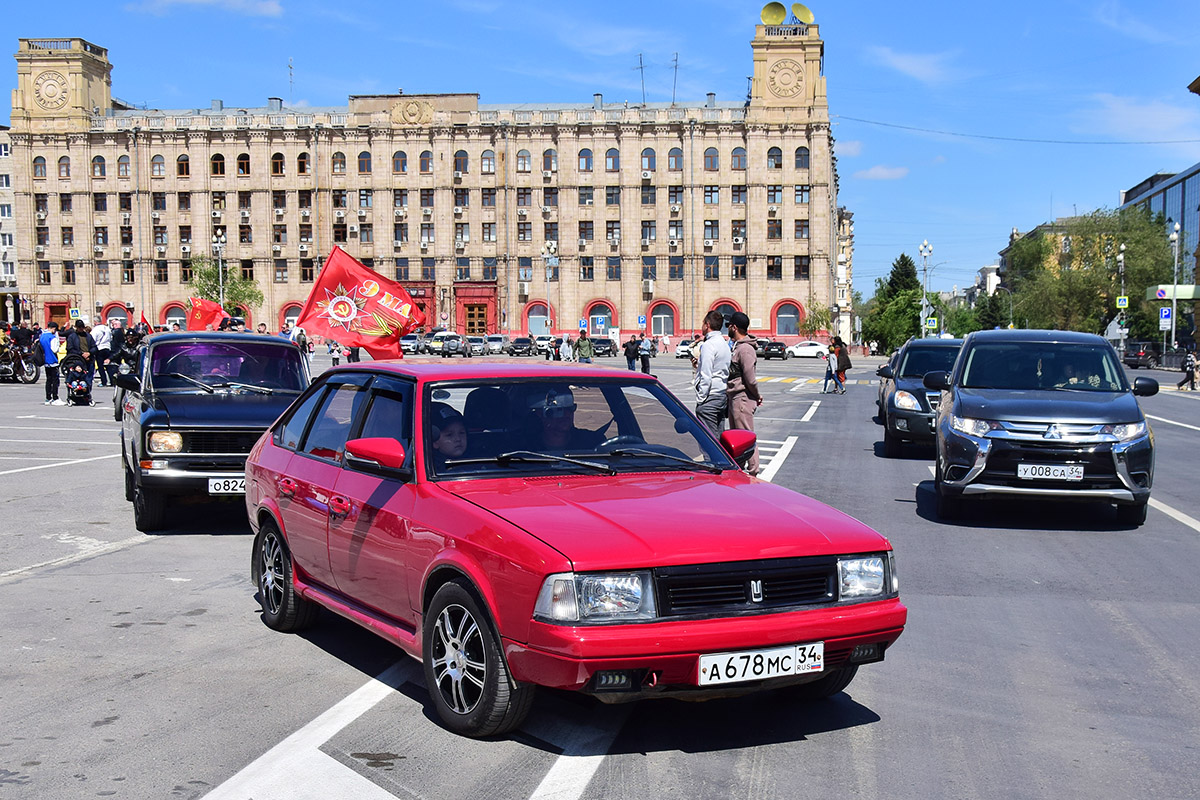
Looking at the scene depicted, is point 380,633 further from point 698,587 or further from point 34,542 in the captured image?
point 34,542

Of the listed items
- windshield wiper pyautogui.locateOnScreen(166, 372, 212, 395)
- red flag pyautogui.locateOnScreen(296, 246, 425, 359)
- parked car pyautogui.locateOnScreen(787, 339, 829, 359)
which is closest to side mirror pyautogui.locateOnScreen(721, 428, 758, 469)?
windshield wiper pyautogui.locateOnScreen(166, 372, 212, 395)

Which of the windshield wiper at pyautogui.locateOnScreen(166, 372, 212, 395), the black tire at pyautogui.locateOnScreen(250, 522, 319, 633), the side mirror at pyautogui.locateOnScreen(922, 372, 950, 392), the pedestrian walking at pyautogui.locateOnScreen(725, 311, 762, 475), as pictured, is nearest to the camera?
the black tire at pyautogui.locateOnScreen(250, 522, 319, 633)

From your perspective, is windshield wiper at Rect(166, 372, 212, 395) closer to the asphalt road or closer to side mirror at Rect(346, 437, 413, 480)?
the asphalt road

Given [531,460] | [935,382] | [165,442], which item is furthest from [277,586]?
[935,382]

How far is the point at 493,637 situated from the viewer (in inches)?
172

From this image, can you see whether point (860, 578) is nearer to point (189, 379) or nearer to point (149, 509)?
point (149, 509)

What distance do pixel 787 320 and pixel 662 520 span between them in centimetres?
8180

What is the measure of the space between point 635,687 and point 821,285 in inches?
3218

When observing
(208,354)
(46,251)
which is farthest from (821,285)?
(208,354)

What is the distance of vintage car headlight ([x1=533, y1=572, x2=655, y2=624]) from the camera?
4.10m

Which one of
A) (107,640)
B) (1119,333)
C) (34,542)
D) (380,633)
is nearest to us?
(380,633)

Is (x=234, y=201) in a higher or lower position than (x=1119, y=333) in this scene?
higher

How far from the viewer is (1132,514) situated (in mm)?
10219

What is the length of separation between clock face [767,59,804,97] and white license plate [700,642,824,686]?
8252 cm
